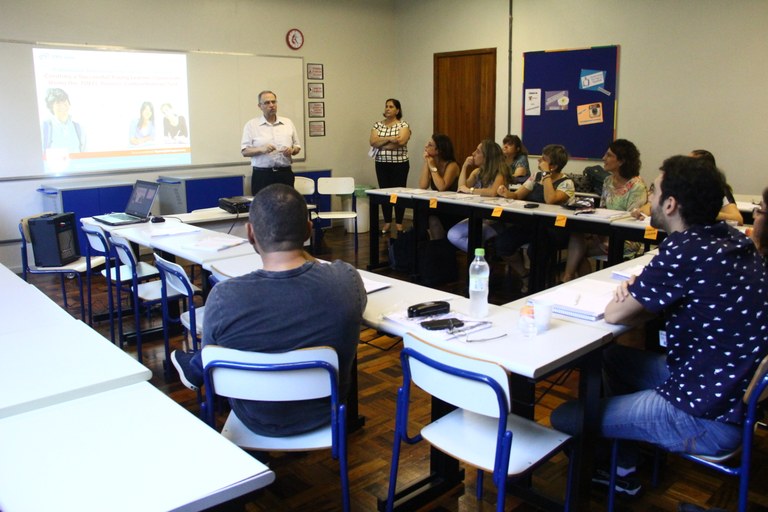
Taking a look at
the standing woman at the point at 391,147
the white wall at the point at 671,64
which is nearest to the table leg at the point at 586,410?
the white wall at the point at 671,64

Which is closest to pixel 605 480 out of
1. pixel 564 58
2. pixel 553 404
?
pixel 553 404

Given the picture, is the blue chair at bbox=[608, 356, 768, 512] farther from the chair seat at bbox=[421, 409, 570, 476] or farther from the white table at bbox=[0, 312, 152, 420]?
the white table at bbox=[0, 312, 152, 420]

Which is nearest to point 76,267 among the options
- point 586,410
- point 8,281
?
point 8,281

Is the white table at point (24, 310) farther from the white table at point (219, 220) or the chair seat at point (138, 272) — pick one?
the white table at point (219, 220)

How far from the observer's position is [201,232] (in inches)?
163

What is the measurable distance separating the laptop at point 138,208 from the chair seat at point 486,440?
9.91ft

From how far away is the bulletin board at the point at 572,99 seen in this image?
668 cm

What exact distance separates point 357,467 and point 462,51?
6141 mm

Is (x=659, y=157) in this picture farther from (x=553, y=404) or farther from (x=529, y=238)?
(x=553, y=404)

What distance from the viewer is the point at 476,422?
2.14 m

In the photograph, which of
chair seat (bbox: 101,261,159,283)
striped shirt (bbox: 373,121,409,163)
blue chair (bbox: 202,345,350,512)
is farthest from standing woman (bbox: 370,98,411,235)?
blue chair (bbox: 202,345,350,512)

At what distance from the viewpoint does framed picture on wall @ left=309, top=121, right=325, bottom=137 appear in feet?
26.5

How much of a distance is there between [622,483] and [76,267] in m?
3.51

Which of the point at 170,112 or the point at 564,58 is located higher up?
the point at 564,58
